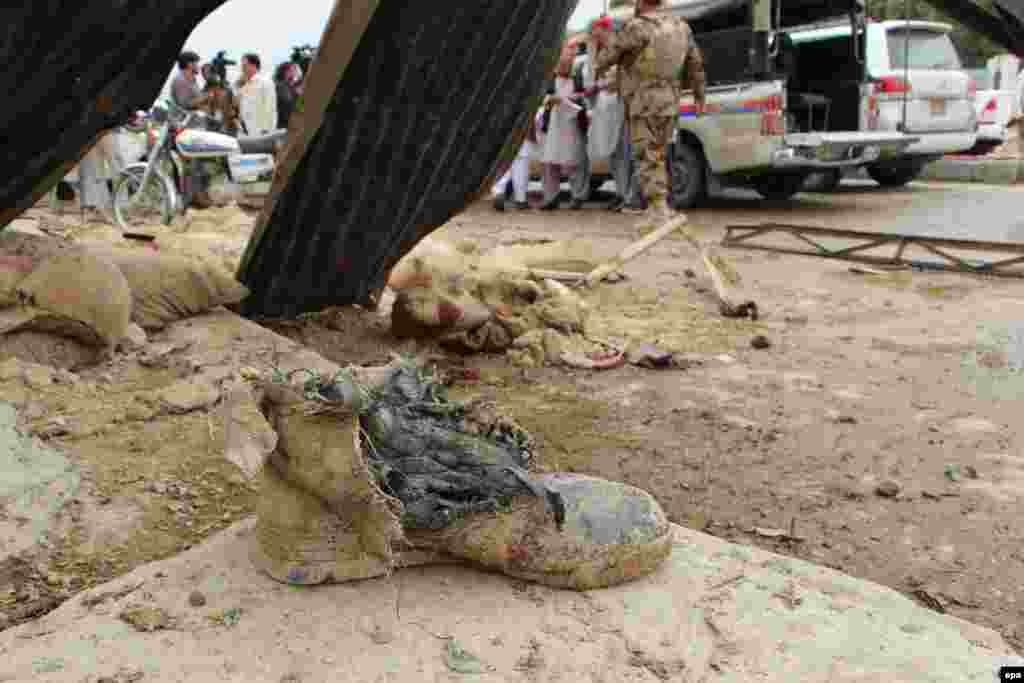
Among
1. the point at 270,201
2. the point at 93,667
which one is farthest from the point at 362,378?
the point at 270,201

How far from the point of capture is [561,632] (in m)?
1.78

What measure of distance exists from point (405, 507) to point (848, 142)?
333 inches

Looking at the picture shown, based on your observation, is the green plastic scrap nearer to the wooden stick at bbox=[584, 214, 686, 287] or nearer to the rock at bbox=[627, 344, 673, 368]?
the rock at bbox=[627, 344, 673, 368]

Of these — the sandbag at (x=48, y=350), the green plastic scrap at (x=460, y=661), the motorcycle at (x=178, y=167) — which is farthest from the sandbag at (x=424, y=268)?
the motorcycle at (x=178, y=167)

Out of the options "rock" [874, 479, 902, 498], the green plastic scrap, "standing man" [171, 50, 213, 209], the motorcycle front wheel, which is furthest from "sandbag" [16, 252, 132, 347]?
"standing man" [171, 50, 213, 209]

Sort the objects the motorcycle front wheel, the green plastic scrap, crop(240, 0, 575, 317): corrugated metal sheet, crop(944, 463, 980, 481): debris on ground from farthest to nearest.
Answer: the motorcycle front wheel
crop(240, 0, 575, 317): corrugated metal sheet
crop(944, 463, 980, 481): debris on ground
the green plastic scrap

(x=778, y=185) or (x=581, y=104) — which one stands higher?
(x=581, y=104)

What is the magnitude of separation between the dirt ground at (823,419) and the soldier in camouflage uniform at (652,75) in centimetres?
229

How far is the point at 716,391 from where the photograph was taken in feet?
12.7

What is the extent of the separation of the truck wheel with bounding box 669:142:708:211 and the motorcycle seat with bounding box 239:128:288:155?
3.96 meters

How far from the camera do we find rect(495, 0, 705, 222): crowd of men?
7.79 metres

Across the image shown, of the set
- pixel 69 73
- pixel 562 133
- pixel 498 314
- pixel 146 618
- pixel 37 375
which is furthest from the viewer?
pixel 562 133

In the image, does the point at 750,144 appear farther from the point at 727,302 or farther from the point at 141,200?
the point at 141,200

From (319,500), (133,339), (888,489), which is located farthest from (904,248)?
(319,500)
